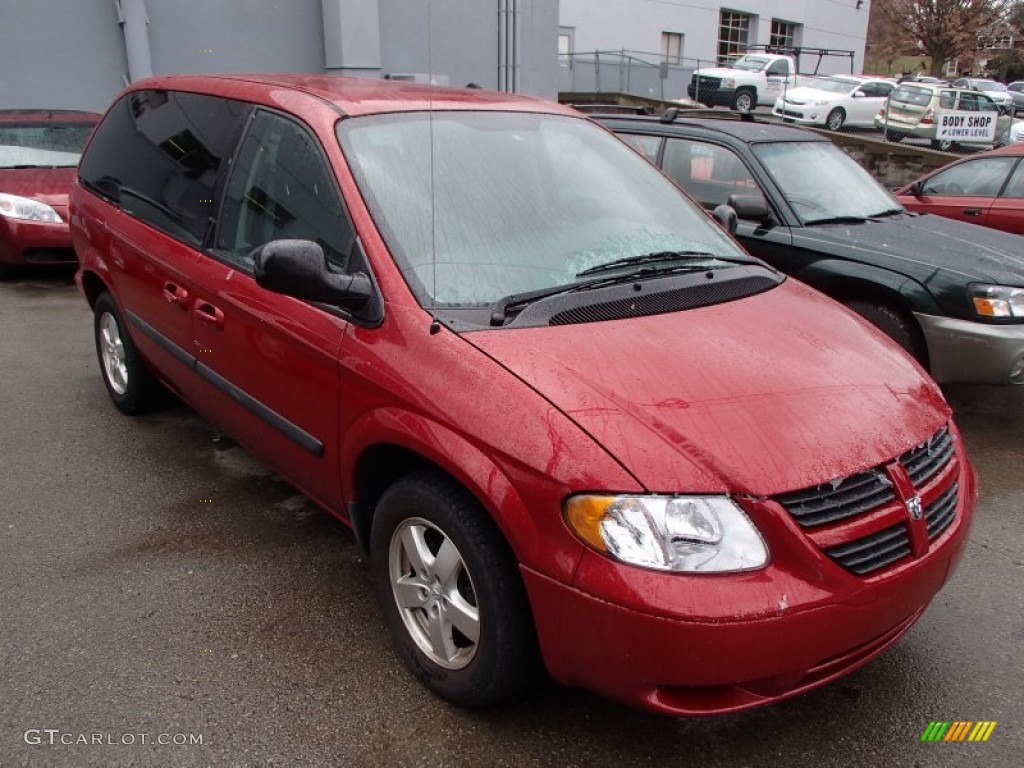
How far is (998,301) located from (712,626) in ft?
11.7

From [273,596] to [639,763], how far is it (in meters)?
1.45

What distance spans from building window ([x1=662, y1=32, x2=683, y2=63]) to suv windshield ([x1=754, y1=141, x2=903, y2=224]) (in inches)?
1088

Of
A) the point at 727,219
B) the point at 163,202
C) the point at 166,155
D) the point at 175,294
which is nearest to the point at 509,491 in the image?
the point at 175,294

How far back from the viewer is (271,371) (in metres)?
3.01

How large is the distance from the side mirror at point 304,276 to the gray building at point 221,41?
9542mm

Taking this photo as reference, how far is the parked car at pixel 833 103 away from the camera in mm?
22859

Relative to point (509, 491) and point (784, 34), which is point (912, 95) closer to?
point (509, 491)

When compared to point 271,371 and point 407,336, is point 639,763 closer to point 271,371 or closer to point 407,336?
point 407,336


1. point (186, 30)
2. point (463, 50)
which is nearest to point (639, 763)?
point (186, 30)

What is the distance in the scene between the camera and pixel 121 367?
15.2ft

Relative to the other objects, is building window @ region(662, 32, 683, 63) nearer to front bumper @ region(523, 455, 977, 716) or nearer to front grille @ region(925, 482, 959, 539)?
front grille @ region(925, 482, 959, 539)

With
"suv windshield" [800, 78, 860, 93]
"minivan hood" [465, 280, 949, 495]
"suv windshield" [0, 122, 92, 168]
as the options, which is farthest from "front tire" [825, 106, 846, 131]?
"minivan hood" [465, 280, 949, 495]

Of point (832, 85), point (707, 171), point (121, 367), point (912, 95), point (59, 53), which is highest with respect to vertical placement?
point (59, 53)

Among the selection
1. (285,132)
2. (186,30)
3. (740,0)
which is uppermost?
(740,0)
